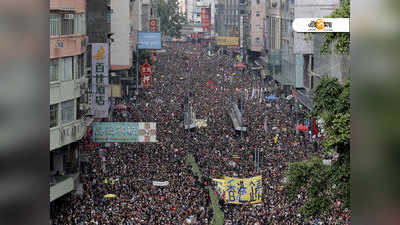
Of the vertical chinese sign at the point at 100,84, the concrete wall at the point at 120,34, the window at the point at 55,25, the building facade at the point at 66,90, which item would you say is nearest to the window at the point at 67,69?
the building facade at the point at 66,90

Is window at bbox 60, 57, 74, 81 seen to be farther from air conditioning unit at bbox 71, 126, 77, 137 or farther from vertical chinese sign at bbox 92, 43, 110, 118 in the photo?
vertical chinese sign at bbox 92, 43, 110, 118

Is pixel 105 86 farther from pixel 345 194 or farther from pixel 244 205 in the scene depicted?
pixel 345 194

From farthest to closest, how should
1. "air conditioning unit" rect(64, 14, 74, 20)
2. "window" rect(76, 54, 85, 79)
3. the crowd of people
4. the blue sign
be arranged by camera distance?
the blue sign → "window" rect(76, 54, 85, 79) → "air conditioning unit" rect(64, 14, 74, 20) → the crowd of people

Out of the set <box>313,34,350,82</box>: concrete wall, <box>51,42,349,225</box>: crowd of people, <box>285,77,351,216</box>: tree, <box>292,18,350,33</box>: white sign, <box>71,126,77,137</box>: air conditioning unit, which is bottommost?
<box>51,42,349,225</box>: crowd of people

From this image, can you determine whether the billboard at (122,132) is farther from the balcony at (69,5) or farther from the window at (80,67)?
the balcony at (69,5)

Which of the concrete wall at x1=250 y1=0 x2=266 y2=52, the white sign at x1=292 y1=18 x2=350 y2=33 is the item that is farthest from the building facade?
the concrete wall at x1=250 y1=0 x2=266 y2=52

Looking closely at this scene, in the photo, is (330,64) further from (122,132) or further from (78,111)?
(78,111)
